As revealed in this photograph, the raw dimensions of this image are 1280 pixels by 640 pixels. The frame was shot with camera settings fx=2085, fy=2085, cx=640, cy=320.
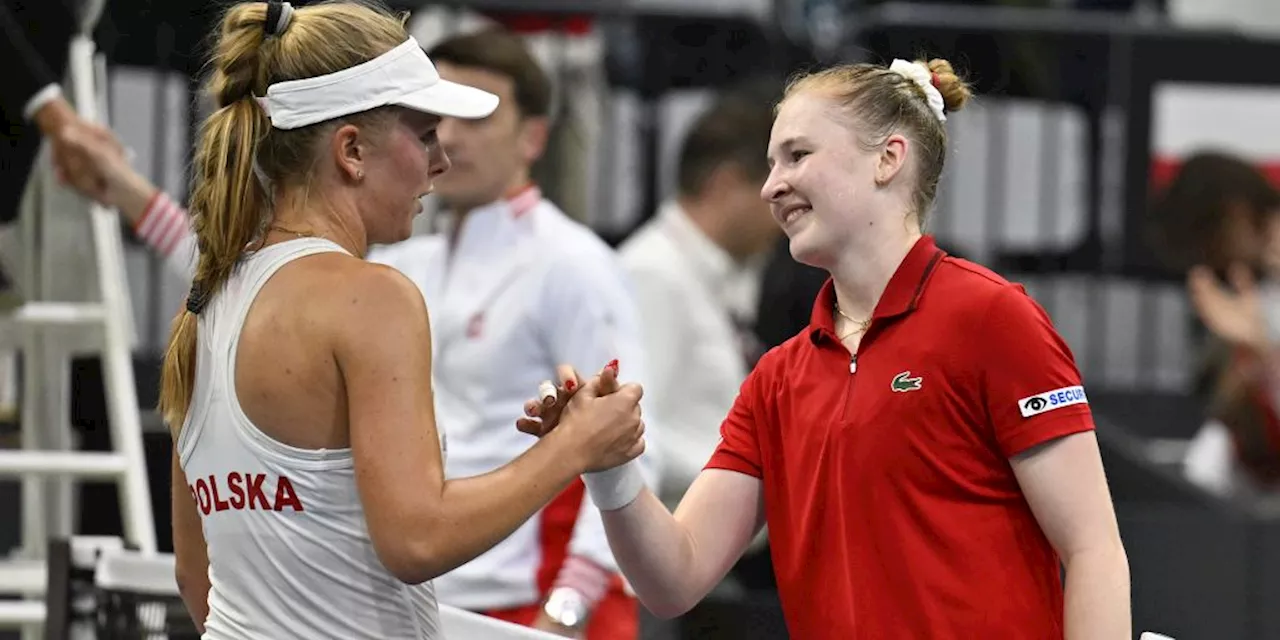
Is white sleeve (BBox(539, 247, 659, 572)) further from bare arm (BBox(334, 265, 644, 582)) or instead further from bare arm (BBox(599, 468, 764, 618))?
bare arm (BBox(334, 265, 644, 582))

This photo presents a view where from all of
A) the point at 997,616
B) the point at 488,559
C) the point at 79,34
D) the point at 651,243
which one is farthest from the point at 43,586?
the point at 997,616

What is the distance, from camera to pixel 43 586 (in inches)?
180

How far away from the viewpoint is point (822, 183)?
9.78ft

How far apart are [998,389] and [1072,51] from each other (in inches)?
209

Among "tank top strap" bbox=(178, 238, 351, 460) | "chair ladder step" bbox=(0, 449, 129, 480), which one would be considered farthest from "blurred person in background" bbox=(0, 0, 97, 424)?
"tank top strap" bbox=(178, 238, 351, 460)

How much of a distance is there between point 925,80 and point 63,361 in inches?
105

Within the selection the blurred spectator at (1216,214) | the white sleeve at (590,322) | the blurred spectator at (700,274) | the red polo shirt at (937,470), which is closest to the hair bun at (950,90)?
the red polo shirt at (937,470)

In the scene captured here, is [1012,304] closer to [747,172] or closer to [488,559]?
[488,559]

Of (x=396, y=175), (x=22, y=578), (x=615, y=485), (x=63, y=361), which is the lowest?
(x=22, y=578)

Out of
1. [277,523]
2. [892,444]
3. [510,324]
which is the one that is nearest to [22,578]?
[510,324]

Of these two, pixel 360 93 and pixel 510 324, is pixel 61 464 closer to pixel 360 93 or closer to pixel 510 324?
pixel 510 324

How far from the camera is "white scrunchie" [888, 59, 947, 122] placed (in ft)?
10.2

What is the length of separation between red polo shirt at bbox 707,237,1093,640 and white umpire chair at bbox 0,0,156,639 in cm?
217

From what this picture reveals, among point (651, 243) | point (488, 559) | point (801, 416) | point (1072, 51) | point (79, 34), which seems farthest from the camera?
point (1072, 51)
